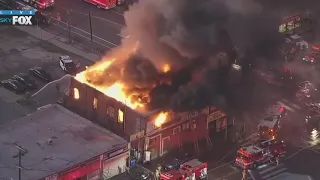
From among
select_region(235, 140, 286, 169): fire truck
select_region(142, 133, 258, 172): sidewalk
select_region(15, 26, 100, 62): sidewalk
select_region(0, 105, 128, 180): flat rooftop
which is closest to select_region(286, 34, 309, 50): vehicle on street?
select_region(15, 26, 100, 62): sidewalk

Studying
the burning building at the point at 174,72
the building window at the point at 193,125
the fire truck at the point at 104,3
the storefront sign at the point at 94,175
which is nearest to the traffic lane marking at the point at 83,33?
the fire truck at the point at 104,3

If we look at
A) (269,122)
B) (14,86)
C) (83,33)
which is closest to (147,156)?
(269,122)

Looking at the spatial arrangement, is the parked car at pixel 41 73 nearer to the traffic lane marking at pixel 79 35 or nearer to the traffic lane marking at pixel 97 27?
the traffic lane marking at pixel 79 35

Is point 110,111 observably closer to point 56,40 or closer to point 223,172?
point 223,172

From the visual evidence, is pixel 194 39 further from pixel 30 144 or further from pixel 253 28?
pixel 30 144

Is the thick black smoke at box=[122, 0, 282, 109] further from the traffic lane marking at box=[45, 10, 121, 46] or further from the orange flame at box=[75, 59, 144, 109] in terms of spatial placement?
A: the traffic lane marking at box=[45, 10, 121, 46]
